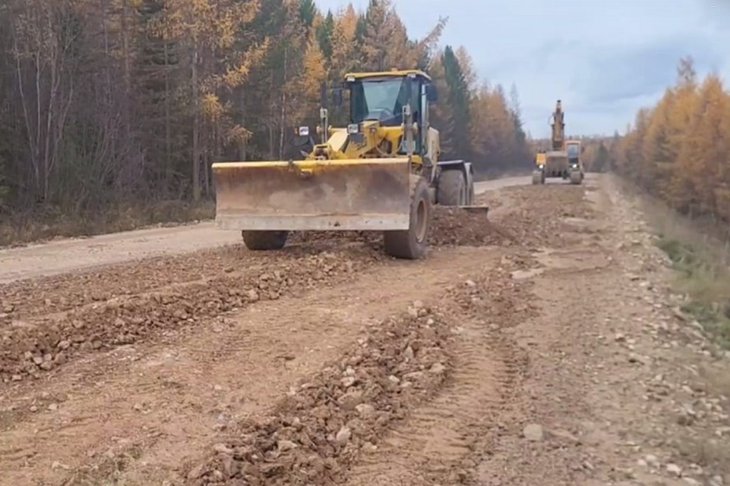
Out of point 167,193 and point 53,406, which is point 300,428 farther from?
point 167,193

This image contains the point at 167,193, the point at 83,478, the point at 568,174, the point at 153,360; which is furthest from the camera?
Answer: the point at 568,174

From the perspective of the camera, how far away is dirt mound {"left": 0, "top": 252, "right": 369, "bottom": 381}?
5.46 m

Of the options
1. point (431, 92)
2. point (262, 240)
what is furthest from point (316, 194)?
point (431, 92)

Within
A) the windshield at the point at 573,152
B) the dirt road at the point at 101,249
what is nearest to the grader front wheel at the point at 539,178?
the windshield at the point at 573,152

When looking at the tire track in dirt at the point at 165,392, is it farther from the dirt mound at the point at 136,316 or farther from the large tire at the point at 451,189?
the large tire at the point at 451,189

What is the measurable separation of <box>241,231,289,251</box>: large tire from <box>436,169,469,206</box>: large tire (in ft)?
14.5

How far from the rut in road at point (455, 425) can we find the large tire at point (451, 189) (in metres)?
8.37

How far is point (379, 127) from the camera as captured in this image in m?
12.4

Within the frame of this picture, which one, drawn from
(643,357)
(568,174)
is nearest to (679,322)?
(643,357)

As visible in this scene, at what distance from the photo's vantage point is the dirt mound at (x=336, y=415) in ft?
12.1

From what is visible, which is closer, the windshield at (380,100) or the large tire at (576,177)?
the windshield at (380,100)

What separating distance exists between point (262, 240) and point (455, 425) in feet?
23.2

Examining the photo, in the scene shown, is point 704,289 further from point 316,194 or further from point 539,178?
point 539,178

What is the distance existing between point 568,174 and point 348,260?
3563cm
